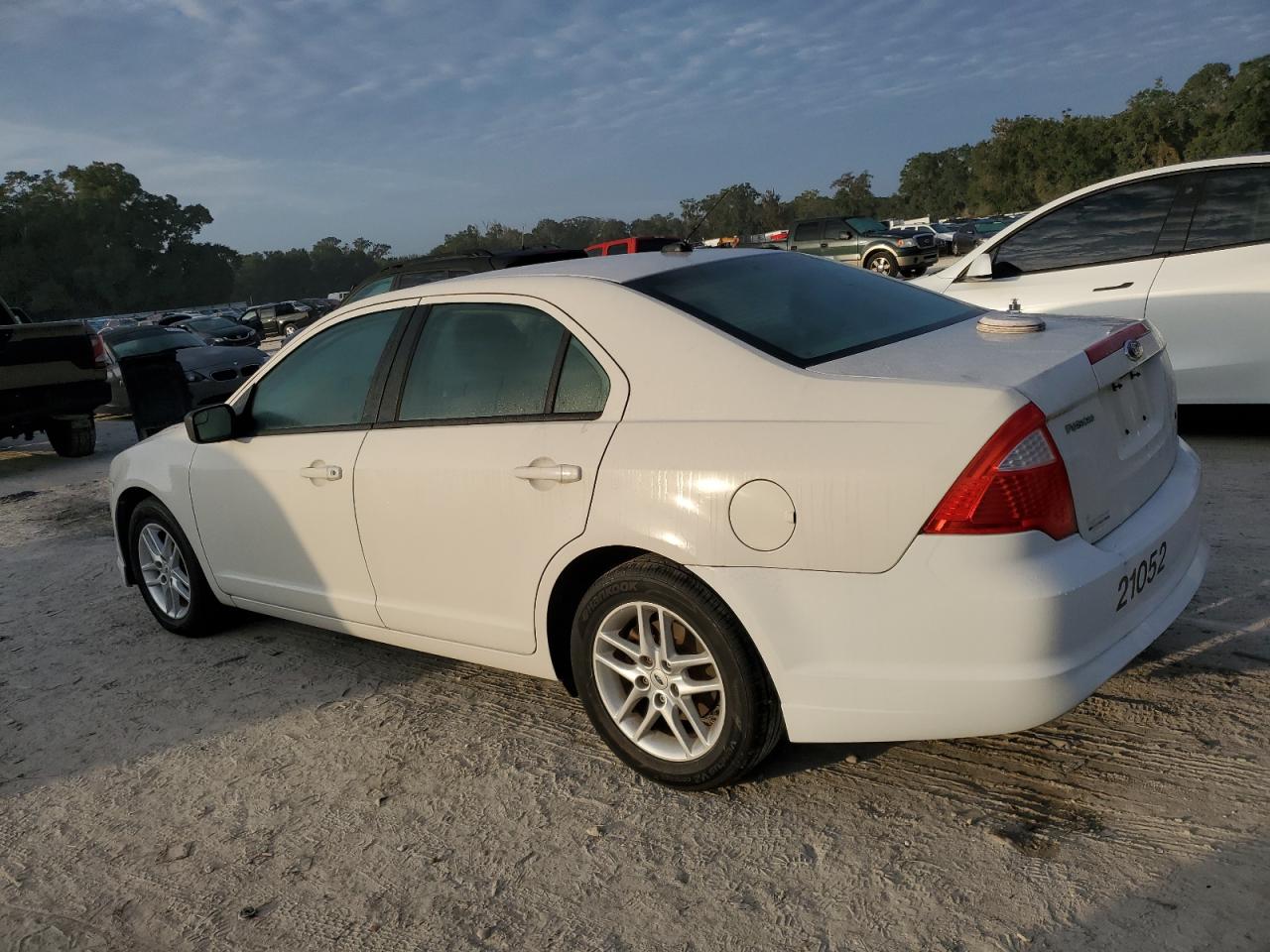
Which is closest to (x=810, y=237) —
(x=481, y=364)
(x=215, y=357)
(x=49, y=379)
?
(x=215, y=357)

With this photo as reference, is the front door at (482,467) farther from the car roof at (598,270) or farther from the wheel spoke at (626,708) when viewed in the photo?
the wheel spoke at (626,708)

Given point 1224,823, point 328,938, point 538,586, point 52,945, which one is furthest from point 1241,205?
point 52,945

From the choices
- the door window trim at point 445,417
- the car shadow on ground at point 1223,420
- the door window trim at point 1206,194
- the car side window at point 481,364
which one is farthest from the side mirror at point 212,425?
the car shadow on ground at point 1223,420

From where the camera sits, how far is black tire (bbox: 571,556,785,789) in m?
2.81

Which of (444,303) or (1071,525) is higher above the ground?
(444,303)

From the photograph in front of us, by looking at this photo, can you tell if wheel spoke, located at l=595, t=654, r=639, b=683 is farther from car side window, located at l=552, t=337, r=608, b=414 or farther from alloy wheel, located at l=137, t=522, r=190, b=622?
alloy wheel, located at l=137, t=522, r=190, b=622

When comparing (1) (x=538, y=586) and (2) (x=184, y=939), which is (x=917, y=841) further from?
(2) (x=184, y=939)

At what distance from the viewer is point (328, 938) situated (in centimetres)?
262

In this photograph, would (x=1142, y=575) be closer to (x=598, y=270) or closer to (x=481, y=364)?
(x=598, y=270)

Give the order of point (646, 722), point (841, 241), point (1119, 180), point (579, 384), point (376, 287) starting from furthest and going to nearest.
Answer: point (841, 241)
point (376, 287)
point (1119, 180)
point (579, 384)
point (646, 722)

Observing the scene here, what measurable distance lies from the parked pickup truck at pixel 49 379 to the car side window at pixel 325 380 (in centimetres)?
824

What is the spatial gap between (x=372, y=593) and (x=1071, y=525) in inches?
96.2

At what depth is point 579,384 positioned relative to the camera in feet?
10.6

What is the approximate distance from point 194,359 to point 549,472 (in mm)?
12000
